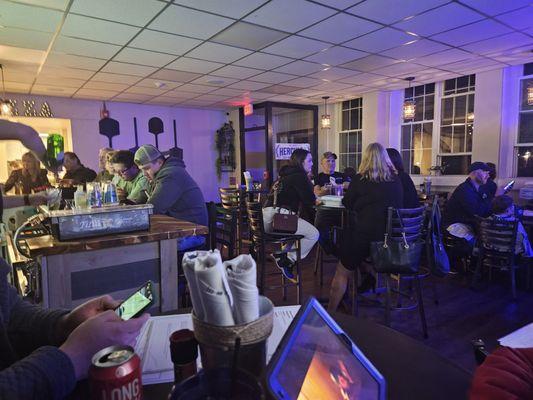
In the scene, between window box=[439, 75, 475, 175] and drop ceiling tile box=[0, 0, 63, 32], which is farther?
window box=[439, 75, 475, 175]

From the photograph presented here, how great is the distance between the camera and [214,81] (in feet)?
18.9

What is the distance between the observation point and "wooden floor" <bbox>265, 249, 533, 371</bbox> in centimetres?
242

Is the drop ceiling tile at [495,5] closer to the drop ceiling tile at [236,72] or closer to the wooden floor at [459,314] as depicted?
the wooden floor at [459,314]

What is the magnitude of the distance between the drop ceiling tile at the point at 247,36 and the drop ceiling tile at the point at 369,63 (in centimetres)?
146

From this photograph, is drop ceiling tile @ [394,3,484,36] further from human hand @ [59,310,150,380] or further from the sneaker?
human hand @ [59,310,150,380]

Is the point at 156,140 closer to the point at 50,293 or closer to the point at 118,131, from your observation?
the point at 118,131

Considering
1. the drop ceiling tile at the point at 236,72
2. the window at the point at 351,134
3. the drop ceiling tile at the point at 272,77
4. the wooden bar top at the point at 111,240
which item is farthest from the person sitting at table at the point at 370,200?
the window at the point at 351,134

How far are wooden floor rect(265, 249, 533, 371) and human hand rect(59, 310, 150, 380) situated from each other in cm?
168

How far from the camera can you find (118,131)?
25.2 ft

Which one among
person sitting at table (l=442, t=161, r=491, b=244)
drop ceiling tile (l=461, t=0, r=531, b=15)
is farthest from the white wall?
drop ceiling tile (l=461, t=0, r=531, b=15)

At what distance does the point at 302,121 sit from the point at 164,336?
8303 millimetres

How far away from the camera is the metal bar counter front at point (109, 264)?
1.59m

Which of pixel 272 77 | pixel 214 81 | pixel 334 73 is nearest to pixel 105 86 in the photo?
pixel 214 81

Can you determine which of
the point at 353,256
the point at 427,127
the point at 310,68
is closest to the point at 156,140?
the point at 310,68
